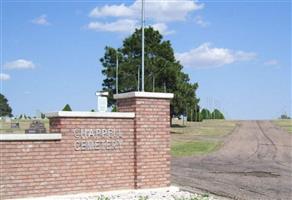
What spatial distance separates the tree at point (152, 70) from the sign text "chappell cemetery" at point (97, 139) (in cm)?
3475

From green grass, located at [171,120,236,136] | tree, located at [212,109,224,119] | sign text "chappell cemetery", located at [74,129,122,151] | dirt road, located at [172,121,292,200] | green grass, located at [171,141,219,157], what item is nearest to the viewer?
sign text "chappell cemetery", located at [74,129,122,151]

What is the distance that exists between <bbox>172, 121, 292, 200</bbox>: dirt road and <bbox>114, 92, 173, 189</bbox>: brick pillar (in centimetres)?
156

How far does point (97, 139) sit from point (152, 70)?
1434 inches

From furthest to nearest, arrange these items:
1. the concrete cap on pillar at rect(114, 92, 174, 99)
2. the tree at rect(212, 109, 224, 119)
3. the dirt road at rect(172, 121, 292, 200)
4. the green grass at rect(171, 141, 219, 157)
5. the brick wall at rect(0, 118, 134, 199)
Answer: the tree at rect(212, 109, 224, 119)
the green grass at rect(171, 141, 219, 157)
the dirt road at rect(172, 121, 292, 200)
the concrete cap on pillar at rect(114, 92, 174, 99)
the brick wall at rect(0, 118, 134, 199)

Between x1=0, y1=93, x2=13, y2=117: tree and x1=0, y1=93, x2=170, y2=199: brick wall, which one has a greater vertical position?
x1=0, y1=93, x2=13, y2=117: tree

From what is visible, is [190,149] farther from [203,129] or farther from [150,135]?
[203,129]

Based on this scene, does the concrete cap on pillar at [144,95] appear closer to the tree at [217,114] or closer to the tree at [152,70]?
the tree at [152,70]

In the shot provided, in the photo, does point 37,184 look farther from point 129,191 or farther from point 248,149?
point 248,149

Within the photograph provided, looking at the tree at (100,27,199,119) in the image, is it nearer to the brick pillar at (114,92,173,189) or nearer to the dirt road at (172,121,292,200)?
the dirt road at (172,121,292,200)

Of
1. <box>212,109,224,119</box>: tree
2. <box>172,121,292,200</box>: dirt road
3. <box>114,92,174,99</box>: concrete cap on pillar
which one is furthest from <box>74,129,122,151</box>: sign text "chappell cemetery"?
<box>212,109,224,119</box>: tree

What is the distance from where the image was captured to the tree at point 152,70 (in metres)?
49.8

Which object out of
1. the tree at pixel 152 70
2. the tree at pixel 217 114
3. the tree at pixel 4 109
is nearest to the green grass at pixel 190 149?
the tree at pixel 152 70

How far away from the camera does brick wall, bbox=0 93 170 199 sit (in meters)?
12.2

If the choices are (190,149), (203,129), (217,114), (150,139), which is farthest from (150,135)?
(217,114)
